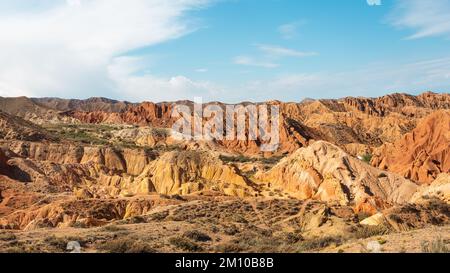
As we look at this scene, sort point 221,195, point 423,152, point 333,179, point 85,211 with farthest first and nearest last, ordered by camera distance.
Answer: point 423,152 < point 333,179 < point 221,195 < point 85,211

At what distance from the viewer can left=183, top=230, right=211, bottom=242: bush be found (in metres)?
23.0

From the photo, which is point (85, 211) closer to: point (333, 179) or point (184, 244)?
point (184, 244)

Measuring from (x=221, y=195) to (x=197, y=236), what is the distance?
27795 millimetres

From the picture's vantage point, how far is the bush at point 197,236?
75.4 ft

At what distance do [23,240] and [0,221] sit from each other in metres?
22.9

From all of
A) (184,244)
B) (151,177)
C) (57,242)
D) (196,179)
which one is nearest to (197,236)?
(184,244)

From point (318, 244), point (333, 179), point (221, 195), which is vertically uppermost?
point (318, 244)

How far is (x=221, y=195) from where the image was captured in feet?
167

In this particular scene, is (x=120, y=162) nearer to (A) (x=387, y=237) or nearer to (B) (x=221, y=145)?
(B) (x=221, y=145)

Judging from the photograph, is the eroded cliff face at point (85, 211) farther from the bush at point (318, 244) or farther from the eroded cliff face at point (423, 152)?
the eroded cliff face at point (423, 152)

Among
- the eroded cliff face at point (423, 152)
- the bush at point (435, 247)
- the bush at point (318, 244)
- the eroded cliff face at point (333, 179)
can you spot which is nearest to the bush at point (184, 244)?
the bush at point (318, 244)

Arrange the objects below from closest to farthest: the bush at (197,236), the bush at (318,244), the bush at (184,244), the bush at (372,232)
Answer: the bush at (318,244) < the bush at (184,244) < the bush at (197,236) < the bush at (372,232)

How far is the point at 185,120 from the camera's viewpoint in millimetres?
173250

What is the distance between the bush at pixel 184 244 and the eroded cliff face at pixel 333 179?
3036cm
